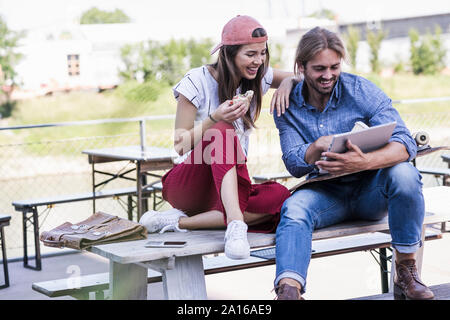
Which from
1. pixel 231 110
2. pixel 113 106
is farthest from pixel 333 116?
pixel 113 106

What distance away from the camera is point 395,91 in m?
22.6

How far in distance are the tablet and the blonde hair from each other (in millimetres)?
424

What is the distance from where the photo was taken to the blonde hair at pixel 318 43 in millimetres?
2668

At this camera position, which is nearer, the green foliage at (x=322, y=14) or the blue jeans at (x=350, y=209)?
the blue jeans at (x=350, y=209)

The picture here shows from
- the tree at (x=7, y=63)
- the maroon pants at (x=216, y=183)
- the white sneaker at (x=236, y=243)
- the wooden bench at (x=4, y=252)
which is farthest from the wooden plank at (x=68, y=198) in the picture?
the tree at (x=7, y=63)

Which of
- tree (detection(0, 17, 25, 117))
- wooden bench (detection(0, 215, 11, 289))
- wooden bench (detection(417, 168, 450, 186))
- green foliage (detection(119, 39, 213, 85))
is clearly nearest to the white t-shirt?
wooden bench (detection(0, 215, 11, 289))

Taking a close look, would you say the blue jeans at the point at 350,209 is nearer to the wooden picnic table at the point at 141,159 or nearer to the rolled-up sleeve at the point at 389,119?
the rolled-up sleeve at the point at 389,119

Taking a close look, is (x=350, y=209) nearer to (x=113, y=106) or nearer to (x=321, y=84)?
(x=321, y=84)

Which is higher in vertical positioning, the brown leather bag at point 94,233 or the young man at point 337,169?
the young man at point 337,169

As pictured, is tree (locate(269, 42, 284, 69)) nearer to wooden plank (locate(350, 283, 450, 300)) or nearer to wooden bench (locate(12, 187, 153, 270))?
wooden bench (locate(12, 187, 153, 270))

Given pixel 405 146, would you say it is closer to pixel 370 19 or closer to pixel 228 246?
pixel 228 246

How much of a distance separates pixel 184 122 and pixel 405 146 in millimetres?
895

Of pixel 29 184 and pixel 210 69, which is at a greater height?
pixel 210 69
